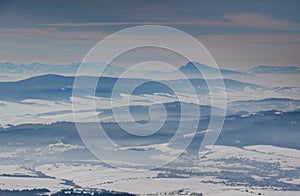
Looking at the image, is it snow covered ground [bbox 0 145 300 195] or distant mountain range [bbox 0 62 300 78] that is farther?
distant mountain range [bbox 0 62 300 78]

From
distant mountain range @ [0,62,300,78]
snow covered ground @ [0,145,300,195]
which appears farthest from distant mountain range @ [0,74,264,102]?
snow covered ground @ [0,145,300,195]

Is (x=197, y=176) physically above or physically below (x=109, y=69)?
below

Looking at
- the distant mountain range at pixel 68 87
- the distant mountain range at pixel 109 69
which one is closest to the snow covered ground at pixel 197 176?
the distant mountain range at pixel 68 87

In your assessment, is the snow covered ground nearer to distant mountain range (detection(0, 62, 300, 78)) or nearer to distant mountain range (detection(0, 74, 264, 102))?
distant mountain range (detection(0, 74, 264, 102))

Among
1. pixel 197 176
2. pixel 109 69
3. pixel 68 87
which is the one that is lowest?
pixel 197 176

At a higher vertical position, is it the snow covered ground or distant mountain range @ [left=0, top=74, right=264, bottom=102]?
distant mountain range @ [left=0, top=74, right=264, bottom=102]

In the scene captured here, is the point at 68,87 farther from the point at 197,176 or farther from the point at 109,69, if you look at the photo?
the point at 197,176

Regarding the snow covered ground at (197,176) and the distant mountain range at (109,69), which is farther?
the distant mountain range at (109,69)

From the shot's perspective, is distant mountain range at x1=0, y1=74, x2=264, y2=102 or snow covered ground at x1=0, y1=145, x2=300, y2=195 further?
distant mountain range at x1=0, y1=74, x2=264, y2=102

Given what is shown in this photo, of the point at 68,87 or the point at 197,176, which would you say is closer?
the point at 197,176

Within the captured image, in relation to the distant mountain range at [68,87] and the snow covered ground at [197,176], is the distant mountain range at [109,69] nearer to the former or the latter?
the distant mountain range at [68,87]

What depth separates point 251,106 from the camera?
6234 millimetres

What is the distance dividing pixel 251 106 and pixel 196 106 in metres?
0.45

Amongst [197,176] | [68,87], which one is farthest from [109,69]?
[197,176]
